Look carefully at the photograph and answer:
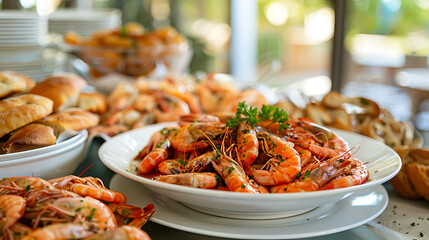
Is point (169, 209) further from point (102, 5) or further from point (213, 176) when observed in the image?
point (102, 5)

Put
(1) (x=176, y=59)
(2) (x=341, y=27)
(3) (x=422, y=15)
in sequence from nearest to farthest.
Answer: (1) (x=176, y=59), (2) (x=341, y=27), (3) (x=422, y=15)

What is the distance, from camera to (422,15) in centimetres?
527

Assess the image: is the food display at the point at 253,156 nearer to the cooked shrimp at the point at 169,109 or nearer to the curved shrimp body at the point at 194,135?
the curved shrimp body at the point at 194,135

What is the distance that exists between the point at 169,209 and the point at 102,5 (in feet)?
18.3

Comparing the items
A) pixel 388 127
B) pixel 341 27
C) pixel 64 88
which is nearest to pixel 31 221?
pixel 64 88

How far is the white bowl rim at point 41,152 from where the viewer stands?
81 cm

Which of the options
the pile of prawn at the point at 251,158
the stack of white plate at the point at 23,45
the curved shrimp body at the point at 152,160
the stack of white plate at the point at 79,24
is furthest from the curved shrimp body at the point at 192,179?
the stack of white plate at the point at 79,24

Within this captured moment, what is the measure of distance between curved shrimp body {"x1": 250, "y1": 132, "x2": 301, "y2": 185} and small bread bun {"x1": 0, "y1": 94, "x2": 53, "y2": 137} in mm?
503

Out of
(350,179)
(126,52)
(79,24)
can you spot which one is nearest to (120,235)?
(350,179)

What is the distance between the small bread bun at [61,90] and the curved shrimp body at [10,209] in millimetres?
492

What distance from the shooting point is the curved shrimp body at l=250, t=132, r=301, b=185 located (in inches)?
31.9

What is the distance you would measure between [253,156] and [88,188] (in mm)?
339

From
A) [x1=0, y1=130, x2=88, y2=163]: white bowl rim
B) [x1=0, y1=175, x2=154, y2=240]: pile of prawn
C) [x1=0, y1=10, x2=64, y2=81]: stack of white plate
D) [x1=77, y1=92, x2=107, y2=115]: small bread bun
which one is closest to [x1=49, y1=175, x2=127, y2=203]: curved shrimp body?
[x1=0, y1=175, x2=154, y2=240]: pile of prawn

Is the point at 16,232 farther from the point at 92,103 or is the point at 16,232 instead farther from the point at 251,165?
the point at 92,103
